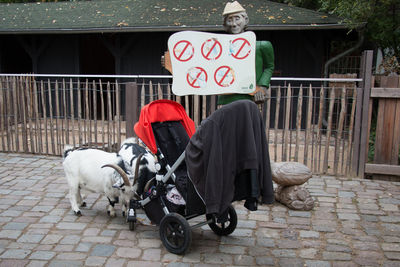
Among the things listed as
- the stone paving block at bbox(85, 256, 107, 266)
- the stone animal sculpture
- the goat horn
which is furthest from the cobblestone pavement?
the goat horn

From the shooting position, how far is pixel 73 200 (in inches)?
187

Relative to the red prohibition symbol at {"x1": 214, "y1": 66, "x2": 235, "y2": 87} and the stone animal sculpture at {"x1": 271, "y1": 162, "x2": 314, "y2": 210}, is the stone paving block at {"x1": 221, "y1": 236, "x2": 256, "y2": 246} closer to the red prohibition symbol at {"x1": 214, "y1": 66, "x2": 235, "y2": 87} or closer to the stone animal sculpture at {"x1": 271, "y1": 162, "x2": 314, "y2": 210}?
the stone animal sculpture at {"x1": 271, "y1": 162, "x2": 314, "y2": 210}

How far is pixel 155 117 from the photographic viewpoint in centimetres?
402

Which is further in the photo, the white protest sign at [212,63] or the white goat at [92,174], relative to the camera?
the white goat at [92,174]

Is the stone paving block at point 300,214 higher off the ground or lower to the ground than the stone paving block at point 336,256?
lower

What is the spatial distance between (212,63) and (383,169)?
383 centimetres

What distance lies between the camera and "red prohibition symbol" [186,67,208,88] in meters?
3.74

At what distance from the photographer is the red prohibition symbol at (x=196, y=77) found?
12.3 feet

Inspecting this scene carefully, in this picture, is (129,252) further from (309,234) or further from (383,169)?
(383,169)

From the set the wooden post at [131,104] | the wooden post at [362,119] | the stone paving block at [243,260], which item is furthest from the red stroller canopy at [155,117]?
the wooden post at [362,119]

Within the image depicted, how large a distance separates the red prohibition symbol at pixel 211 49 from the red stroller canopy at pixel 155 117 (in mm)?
709

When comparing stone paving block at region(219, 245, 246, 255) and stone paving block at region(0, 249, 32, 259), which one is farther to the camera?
stone paving block at region(219, 245, 246, 255)

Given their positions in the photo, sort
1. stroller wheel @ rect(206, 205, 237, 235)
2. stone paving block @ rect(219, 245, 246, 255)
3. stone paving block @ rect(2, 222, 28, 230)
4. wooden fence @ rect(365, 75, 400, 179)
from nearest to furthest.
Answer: stone paving block @ rect(219, 245, 246, 255), stroller wheel @ rect(206, 205, 237, 235), stone paving block @ rect(2, 222, 28, 230), wooden fence @ rect(365, 75, 400, 179)

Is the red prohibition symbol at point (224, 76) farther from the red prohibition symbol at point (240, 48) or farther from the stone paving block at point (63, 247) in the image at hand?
the stone paving block at point (63, 247)
